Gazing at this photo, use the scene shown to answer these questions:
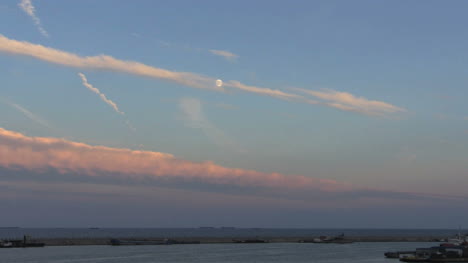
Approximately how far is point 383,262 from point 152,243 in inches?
3827

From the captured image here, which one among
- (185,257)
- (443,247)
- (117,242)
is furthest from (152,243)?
(443,247)

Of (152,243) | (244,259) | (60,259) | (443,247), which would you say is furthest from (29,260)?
(443,247)

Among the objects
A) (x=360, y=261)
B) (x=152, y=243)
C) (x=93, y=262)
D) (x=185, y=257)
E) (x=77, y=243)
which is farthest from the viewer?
(x=152, y=243)

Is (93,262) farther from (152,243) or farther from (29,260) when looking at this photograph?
(152,243)

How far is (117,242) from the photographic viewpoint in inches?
7210

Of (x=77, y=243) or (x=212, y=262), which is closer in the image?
(x=212, y=262)

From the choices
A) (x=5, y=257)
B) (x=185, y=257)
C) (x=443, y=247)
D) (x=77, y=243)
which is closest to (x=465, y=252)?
→ (x=443, y=247)

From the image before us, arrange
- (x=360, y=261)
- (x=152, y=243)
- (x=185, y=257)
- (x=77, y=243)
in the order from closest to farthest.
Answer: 1. (x=360, y=261)
2. (x=185, y=257)
3. (x=77, y=243)
4. (x=152, y=243)

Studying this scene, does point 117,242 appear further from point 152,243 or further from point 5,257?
point 5,257

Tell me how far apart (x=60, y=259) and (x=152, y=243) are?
71.3m

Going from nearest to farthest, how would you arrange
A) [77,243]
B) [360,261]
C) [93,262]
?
[93,262] → [360,261] → [77,243]

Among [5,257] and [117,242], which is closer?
[5,257]

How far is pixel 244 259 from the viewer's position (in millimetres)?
126500

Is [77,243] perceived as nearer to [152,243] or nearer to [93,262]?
[152,243]
